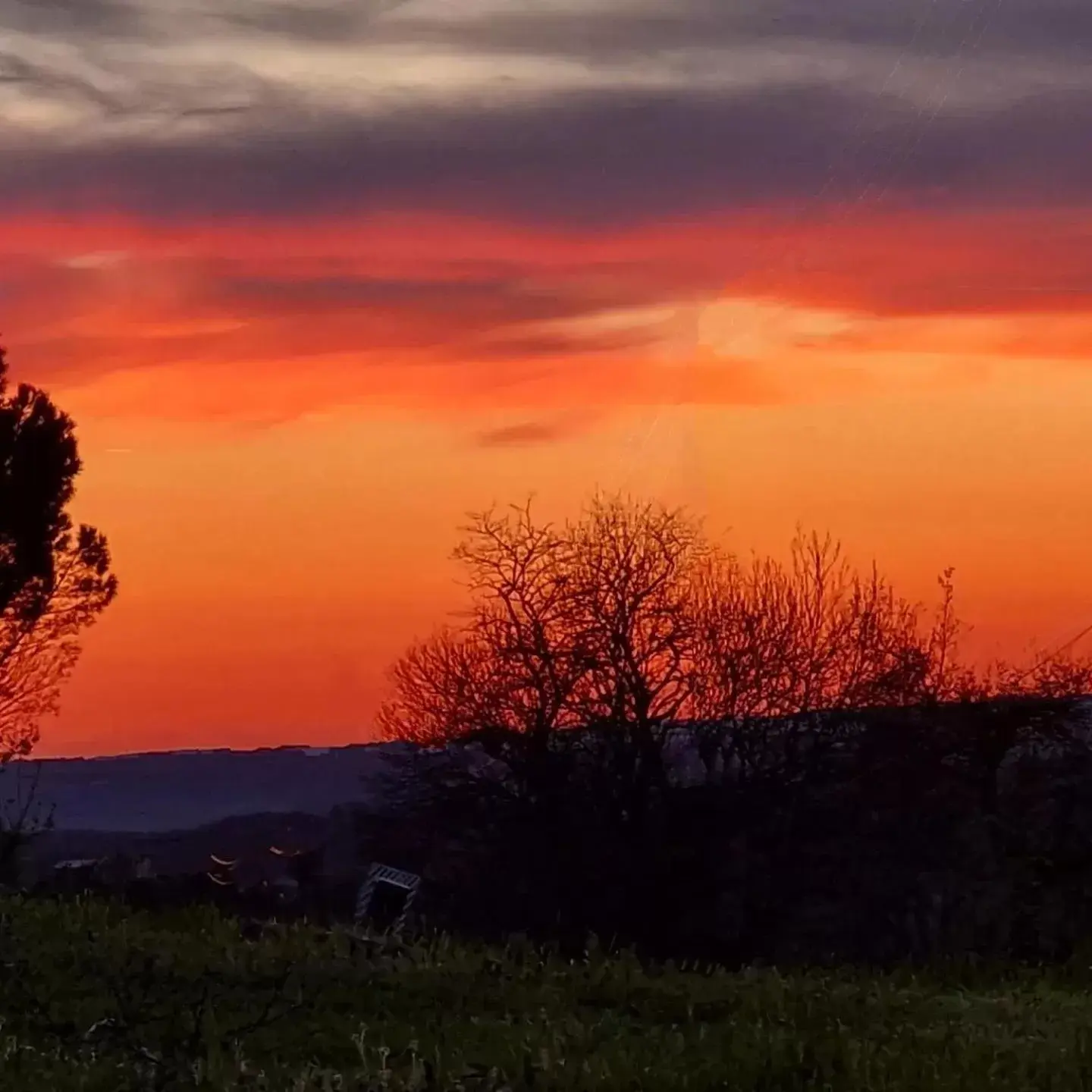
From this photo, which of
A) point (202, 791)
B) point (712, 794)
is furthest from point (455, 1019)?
point (202, 791)

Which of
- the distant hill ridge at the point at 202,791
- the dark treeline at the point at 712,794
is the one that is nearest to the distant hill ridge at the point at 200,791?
the distant hill ridge at the point at 202,791

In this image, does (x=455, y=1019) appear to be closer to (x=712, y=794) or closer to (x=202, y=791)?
(x=712, y=794)

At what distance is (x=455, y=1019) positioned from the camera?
37.6 feet

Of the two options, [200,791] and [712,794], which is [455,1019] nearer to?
[712,794]

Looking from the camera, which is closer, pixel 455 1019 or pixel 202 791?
pixel 455 1019

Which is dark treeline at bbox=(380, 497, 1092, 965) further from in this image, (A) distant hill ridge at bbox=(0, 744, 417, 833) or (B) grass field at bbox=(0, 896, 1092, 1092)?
(A) distant hill ridge at bbox=(0, 744, 417, 833)

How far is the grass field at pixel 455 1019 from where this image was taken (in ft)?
29.1

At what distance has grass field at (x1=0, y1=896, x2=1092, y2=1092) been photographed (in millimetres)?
8867

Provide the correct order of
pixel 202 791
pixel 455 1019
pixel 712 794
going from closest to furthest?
pixel 455 1019 → pixel 712 794 → pixel 202 791

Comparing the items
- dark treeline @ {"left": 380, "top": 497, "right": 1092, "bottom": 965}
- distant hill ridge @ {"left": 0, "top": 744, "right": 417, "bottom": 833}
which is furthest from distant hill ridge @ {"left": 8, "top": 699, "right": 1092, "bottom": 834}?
dark treeline @ {"left": 380, "top": 497, "right": 1092, "bottom": 965}

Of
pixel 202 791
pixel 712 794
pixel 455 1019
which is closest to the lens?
pixel 455 1019

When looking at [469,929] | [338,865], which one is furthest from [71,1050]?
[338,865]

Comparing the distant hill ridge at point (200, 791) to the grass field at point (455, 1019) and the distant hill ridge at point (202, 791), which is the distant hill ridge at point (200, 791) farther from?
the grass field at point (455, 1019)

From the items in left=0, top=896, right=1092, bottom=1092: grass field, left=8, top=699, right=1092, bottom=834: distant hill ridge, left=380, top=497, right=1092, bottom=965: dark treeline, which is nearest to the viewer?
left=0, top=896, right=1092, bottom=1092: grass field
